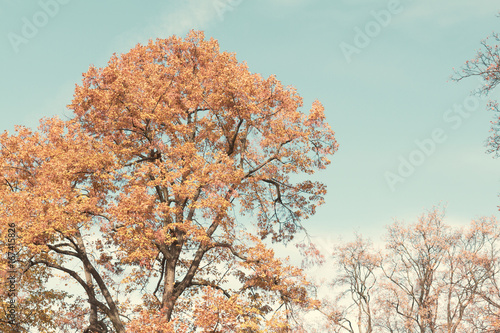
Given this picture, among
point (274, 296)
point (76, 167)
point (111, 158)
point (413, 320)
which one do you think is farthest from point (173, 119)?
point (413, 320)

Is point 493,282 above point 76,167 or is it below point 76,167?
above

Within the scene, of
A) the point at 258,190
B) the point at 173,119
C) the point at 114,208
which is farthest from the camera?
the point at 258,190

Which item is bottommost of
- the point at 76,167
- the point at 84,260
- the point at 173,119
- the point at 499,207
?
the point at 499,207

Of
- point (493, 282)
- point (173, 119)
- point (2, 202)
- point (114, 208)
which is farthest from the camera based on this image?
point (493, 282)

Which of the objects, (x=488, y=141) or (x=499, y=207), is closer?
(x=499, y=207)

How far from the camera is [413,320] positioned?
33.6m

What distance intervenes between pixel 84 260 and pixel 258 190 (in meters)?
8.96

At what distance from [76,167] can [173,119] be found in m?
4.97

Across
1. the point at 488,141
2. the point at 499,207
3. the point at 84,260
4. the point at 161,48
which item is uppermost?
the point at 161,48

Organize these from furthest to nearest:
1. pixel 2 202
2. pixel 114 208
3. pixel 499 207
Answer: pixel 2 202
pixel 114 208
pixel 499 207

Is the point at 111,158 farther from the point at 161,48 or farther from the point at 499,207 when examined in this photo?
the point at 499,207

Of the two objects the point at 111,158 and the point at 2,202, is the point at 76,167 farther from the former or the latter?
the point at 2,202

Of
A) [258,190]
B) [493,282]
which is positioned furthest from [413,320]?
[258,190]

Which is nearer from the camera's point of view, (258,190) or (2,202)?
(2,202)
